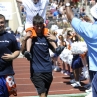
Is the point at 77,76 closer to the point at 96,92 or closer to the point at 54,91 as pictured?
the point at 54,91

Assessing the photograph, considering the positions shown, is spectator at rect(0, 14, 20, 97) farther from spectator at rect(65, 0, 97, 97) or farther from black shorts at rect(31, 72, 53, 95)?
spectator at rect(65, 0, 97, 97)

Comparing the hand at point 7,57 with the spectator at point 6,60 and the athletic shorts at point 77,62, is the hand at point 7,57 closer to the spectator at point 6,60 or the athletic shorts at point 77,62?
the spectator at point 6,60

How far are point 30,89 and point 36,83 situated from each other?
10.2ft

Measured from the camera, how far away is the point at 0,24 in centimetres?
530

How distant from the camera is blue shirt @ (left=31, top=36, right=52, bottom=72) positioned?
6054 mm

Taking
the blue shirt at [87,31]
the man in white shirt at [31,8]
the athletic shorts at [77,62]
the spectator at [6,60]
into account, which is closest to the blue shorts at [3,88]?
the spectator at [6,60]

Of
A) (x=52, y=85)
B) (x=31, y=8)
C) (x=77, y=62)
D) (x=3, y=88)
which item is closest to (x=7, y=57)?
(x=3, y=88)

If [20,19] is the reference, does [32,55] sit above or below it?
above

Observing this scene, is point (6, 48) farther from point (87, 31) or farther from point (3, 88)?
point (87, 31)

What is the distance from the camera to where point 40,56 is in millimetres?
6043

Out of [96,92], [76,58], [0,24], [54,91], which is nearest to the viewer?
[96,92]

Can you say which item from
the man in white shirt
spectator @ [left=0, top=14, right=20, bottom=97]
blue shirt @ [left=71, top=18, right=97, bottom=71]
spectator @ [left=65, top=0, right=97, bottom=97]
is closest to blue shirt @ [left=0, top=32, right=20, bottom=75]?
spectator @ [left=0, top=14, right=20, bottom=97]

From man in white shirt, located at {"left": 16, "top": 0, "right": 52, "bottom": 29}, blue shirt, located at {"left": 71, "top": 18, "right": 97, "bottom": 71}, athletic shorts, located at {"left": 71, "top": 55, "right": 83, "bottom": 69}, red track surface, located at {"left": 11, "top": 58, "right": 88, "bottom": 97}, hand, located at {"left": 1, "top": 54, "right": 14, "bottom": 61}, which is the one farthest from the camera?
athletic shorts, located at {"left": 71, "top": 55, "right": 83, "bottom": 69}

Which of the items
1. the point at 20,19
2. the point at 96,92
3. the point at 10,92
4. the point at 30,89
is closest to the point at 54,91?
the point at 30,89
